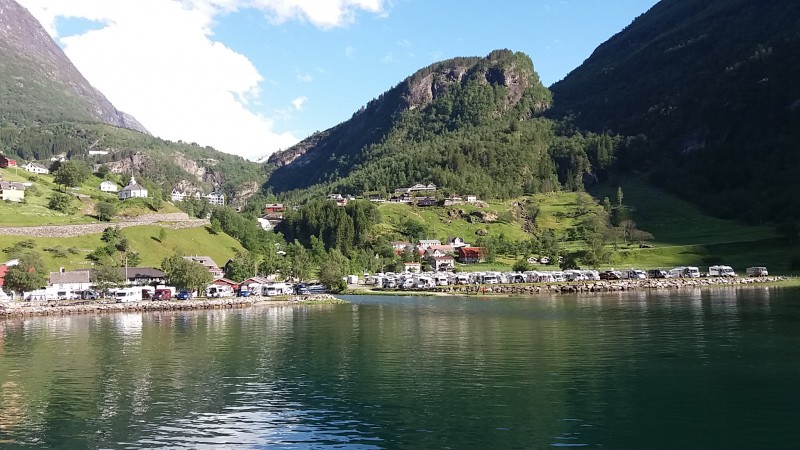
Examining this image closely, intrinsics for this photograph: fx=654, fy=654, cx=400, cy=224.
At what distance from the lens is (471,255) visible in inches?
7210

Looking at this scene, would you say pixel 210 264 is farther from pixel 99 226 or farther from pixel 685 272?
pixel 685 272

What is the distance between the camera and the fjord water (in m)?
29.2

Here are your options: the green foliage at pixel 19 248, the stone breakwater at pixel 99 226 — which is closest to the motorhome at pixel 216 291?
the green foliage at pixel 19 248

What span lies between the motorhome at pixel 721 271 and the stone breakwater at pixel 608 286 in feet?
13.0

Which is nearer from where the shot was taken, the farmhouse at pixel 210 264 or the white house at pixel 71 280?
the white house at pixel 71 280

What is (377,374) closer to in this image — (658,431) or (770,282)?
(658,431)

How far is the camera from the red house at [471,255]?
18225cm

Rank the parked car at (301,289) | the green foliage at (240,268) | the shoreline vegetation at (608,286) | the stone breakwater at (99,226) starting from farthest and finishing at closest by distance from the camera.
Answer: the green foliage at (240,268) < the parked car at (301,289) < the stone breakwater at (99,226) < the shoreline vegetation at (608,286)

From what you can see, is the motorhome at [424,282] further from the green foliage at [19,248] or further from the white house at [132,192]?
the white house at [132,192]

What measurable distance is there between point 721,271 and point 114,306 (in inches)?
4556

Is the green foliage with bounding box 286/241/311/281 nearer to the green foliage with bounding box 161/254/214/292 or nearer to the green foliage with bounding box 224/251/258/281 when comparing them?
the green foliage with bounding box 224/251/258/281

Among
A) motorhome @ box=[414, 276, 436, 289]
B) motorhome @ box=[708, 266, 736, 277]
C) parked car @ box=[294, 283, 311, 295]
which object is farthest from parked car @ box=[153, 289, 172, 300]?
motorhome @ box=[708, 266, 736, 277]

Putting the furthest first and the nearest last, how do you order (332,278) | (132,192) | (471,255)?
(471,255) < (132,192) < (332,278)

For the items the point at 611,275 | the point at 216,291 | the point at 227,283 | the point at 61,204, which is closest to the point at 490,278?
the point at 611,275
